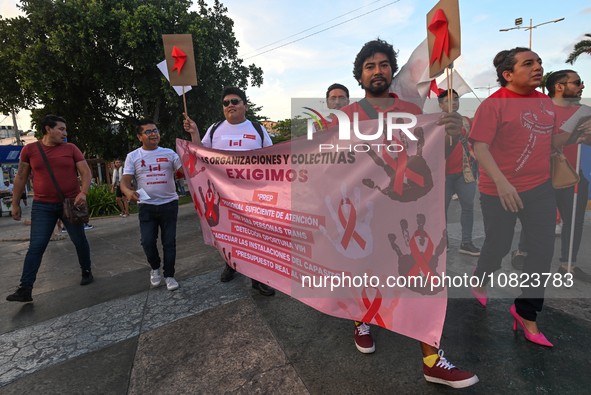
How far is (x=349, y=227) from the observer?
6.93 ft

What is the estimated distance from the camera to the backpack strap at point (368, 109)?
7.15 ft

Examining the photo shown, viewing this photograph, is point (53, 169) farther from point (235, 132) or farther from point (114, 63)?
point (114, 63)

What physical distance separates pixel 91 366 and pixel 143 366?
0.39 m

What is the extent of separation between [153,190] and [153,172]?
0.65 feet

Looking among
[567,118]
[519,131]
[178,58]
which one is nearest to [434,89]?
[567,118]

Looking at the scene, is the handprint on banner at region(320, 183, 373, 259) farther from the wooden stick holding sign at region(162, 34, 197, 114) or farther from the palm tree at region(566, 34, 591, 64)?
the palm tree at region(566, 34, 591, 64)

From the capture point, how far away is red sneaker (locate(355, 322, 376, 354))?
7.33ft

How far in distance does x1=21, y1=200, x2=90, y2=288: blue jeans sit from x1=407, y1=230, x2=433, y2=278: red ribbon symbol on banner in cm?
379

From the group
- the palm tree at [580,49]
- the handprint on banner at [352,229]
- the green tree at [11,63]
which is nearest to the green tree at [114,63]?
the green tree at [11,63]

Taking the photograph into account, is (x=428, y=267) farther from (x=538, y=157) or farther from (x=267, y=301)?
(x=267, y=301)

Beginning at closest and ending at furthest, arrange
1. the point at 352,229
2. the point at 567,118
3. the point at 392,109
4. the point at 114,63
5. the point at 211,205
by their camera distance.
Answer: the point at 352,229
the point at 392,109
the point at 567,118
the point at 211,205
the point at 114,63

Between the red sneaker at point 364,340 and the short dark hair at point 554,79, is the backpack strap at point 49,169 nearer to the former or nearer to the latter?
the red sneaker at point 364,340

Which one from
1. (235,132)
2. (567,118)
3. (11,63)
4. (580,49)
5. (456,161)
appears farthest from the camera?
(580,49)

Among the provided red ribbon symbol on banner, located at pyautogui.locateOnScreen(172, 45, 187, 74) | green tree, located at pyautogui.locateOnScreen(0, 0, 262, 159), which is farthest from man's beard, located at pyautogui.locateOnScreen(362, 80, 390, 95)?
green tree, located at pyautogui.locateOnScreen(0, 0, 262, 159)
